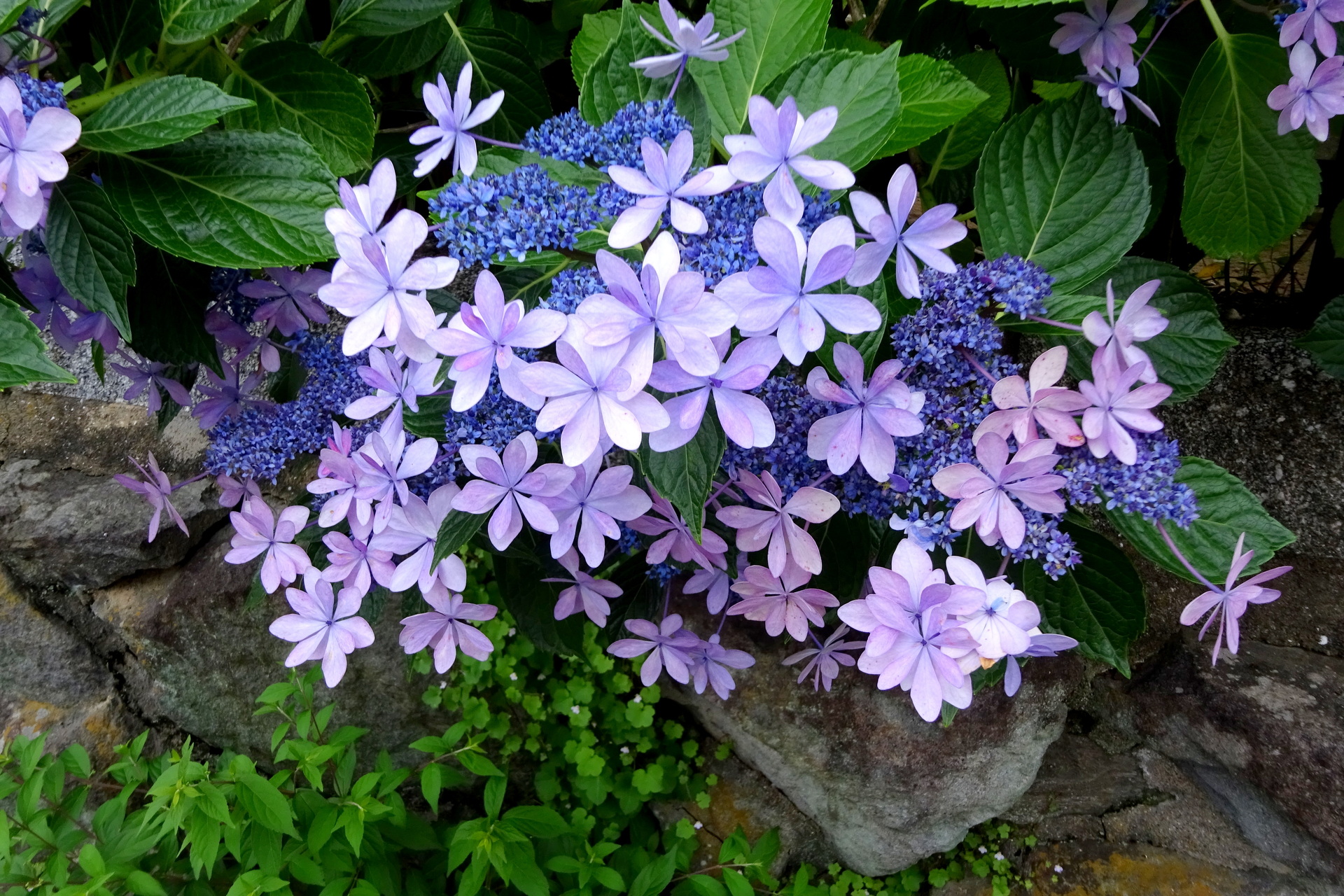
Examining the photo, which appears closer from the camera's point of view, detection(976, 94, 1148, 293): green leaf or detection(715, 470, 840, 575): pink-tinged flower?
detection(715, 470, 840, 575): pink-tinged flower

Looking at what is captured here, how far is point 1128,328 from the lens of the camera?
0.50 metres

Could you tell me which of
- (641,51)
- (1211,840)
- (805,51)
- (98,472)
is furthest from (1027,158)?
(98,472)

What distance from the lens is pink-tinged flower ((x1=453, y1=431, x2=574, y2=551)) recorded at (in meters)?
0.51

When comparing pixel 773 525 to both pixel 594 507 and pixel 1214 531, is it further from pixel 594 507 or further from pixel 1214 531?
pixel 1214 531

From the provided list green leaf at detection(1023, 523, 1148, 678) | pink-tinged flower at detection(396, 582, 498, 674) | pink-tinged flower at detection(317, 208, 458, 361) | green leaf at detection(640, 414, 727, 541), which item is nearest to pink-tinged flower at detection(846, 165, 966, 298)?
green leaf at detection(640, 414, 727, 541)

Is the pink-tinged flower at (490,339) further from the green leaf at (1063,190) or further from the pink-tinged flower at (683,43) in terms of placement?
the green leaf at (1063,190)

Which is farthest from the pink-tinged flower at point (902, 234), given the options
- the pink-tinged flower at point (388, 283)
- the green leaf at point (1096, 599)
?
the green leaf at point (1096, 599)

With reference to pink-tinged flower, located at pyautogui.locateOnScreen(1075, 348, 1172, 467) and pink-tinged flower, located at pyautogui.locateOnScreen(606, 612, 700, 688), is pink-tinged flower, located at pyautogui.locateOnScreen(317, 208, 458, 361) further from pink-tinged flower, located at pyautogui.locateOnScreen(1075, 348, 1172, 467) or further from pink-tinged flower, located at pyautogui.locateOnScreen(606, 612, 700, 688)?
pink-tinged flower, located at pyautogui.locateOnScreen(606, 612, 700, 688)

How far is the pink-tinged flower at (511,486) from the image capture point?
514 mm

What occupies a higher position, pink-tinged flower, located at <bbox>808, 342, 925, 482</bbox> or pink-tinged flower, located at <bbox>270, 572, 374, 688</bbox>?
pink-tinged flower, located at <bbox>808, 342, 925, 482</bbox>

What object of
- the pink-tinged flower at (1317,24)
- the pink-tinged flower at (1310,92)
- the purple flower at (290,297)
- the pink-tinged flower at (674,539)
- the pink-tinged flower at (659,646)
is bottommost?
the pink-tinged flower at (659,646)

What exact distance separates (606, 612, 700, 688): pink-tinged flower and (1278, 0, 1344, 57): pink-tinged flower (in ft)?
2.55

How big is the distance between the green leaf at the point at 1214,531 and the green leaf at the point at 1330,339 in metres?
0.32

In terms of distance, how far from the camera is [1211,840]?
1.28 m
